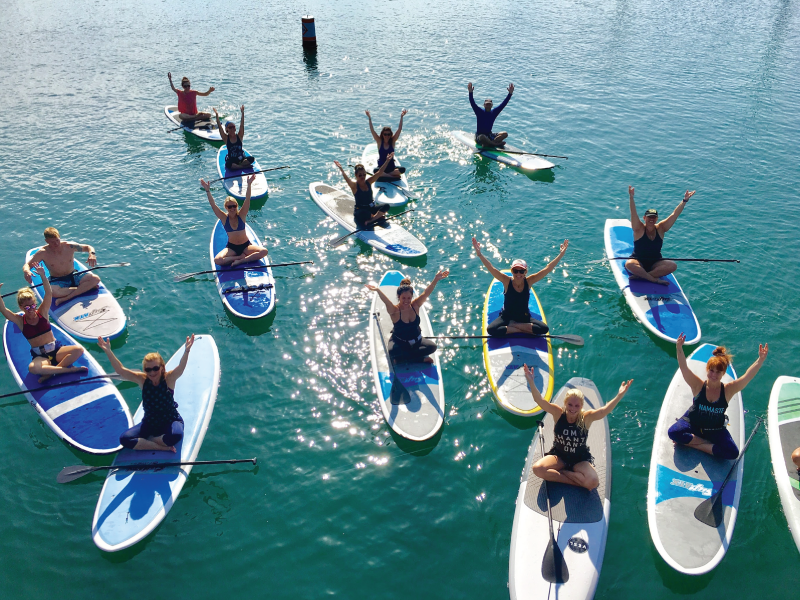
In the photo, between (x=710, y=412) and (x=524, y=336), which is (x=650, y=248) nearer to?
(x=524, y=336)

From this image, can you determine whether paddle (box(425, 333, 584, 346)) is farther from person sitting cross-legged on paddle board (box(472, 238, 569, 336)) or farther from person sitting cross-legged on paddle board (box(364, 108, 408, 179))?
person sitting cross-legged on paddle board (box(364, 108, 408, 179))

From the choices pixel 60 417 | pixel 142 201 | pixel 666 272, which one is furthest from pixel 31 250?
pixel 666 272

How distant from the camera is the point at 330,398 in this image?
12.0 meters

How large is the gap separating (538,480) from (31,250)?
16963 mm

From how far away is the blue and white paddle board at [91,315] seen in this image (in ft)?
44.3

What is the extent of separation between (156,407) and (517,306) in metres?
8.25

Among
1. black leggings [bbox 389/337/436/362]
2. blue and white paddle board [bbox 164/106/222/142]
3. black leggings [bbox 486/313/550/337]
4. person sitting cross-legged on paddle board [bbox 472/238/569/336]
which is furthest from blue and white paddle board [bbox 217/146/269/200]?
black leggings [bbox 486/313/550/337]

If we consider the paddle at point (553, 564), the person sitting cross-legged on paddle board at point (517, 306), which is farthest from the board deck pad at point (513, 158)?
the paddle at point (553, 564)

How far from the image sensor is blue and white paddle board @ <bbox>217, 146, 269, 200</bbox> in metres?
20.2

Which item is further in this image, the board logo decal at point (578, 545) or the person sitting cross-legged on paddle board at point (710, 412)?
the person sitting cross-legged on paddle board at point (710, 412)

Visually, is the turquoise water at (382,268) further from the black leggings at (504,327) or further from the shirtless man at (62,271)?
the shirtless man at (62,271)

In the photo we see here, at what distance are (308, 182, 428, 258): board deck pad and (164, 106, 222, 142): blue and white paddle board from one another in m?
7.92

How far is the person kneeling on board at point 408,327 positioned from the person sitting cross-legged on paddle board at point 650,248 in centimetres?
627

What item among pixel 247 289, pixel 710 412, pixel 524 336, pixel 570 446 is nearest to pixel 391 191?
pixel 247 289
